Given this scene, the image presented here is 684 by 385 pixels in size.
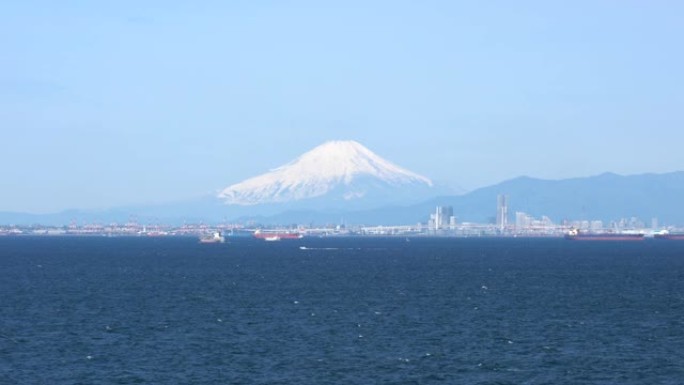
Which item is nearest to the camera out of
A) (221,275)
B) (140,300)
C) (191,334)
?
(191,334)

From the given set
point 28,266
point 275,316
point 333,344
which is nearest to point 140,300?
point 275,316

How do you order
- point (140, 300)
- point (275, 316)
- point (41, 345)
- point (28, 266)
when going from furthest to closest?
point (28, 266)
point (140, 300)
point (275, 316)
point (41, 345)

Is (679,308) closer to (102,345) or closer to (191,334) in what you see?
(191,334)

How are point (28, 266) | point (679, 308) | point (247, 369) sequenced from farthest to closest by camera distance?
point (28, 266), point (679, 308), point (247, 369)

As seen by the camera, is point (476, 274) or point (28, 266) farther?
point (28, 266)

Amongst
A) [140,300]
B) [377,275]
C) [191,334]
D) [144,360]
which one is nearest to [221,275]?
[377,275]

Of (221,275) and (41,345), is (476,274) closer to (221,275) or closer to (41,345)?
(221,275)
